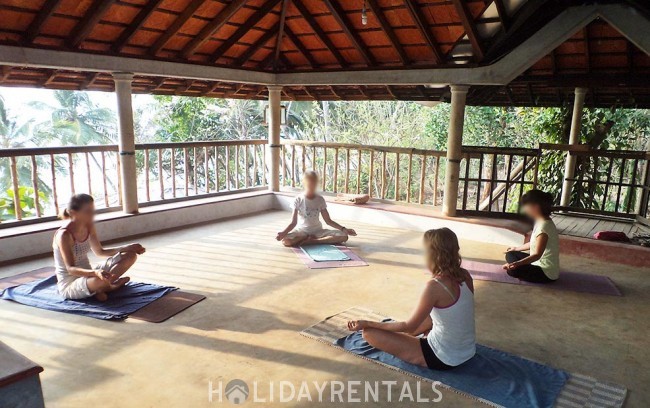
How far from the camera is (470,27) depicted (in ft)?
20.0

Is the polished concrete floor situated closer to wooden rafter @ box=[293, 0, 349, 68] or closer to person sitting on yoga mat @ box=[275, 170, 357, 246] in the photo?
person sitting on yoga mat @ box=[275, 170, 357, 246]

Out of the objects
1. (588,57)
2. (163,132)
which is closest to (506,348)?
(588,57)

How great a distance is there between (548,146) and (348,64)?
11.9ft

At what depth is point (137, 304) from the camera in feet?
13.8

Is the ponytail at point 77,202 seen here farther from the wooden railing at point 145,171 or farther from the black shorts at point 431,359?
the black shorts at point 431,359

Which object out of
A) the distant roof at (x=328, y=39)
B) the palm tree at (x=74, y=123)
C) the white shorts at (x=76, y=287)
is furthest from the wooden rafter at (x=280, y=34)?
the palm tree at (x=74, y=123)

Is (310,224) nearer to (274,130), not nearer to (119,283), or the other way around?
(119,283)

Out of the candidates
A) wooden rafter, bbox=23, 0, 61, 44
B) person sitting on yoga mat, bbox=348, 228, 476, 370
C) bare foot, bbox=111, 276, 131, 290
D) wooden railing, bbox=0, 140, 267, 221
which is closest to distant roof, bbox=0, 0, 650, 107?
wooden rafter, bbox=23, 0, 61, 44

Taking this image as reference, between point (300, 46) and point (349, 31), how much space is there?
4.50ft

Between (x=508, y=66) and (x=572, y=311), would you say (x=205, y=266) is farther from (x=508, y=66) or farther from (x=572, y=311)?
(x=508, y=66)

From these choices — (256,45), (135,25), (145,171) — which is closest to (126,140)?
(145,171)

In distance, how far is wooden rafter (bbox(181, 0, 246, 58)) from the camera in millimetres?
6488

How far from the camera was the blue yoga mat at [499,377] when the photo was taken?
2.88m

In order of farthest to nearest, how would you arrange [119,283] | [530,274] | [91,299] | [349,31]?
[349,31] < [530,274] < [119,283] < [91,299]
